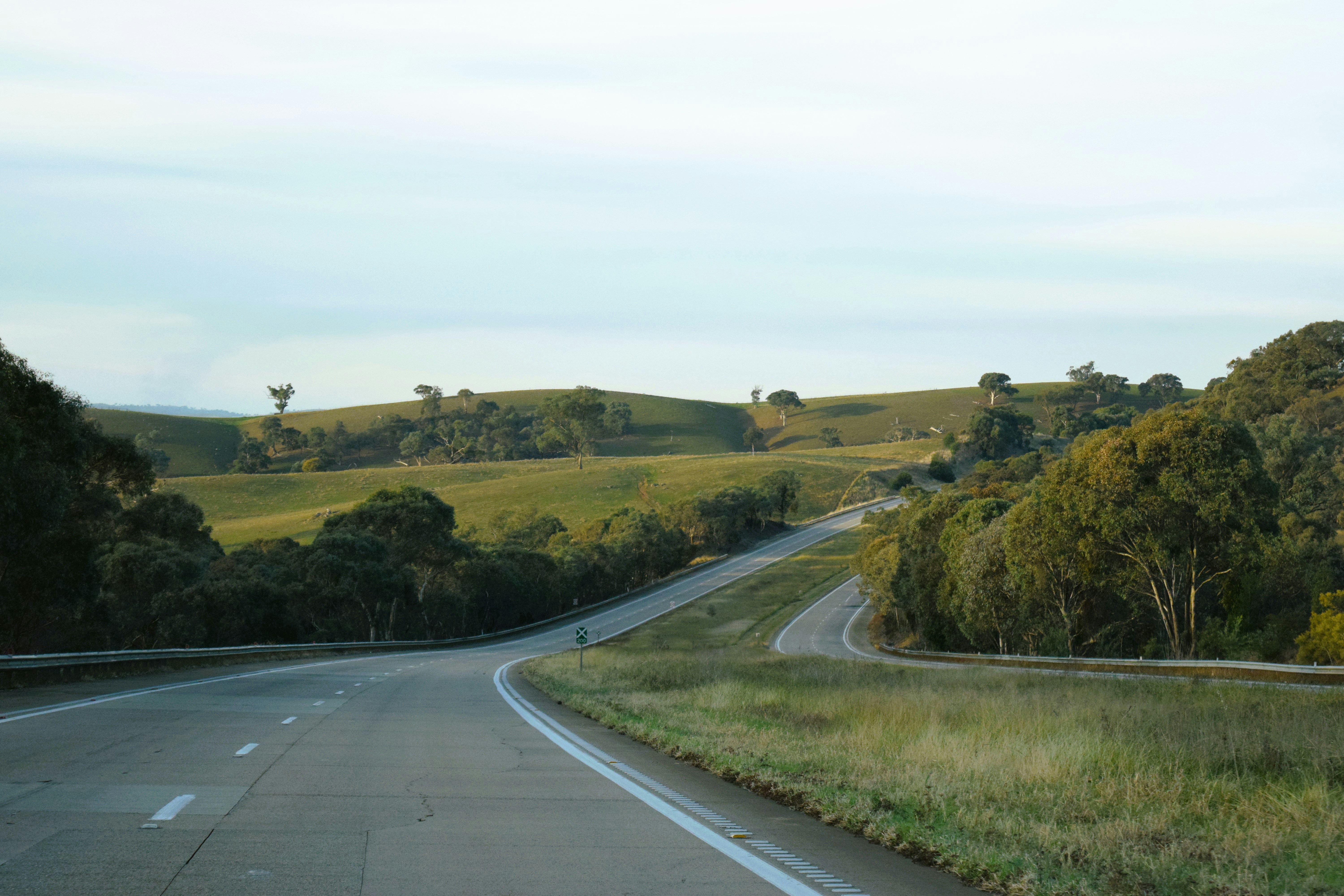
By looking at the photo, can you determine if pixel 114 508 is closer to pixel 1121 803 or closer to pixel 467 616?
pixel 1121 803

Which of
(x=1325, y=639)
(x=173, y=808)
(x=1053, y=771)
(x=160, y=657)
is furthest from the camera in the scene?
(x=1325, y=639)

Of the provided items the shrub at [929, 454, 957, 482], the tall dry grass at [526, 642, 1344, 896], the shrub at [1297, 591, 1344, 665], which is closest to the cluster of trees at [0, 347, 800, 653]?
the tall dry grass at [526, 642, 1344, 896]

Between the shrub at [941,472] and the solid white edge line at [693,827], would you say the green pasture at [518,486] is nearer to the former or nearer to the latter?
the shrub at [941,472]

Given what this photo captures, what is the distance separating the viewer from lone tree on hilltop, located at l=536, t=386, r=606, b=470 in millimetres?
174625

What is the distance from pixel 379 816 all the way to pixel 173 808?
1.65m

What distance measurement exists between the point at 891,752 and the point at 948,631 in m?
57.7

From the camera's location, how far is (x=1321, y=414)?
107812 mm

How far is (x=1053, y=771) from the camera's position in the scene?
10.7m

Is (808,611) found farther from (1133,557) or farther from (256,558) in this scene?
(1133,557)

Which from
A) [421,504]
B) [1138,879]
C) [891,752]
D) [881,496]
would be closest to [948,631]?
[421,504]

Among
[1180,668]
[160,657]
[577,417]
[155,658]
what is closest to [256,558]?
[160,657]

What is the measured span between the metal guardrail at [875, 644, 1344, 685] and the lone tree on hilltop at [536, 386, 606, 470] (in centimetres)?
11825

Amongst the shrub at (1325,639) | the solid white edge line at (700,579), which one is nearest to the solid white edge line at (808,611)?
the solid white edge line at (700,579)

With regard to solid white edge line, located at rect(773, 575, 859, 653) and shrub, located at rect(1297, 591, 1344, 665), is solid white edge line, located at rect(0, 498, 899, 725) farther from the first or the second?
shrub, located at rect(1297, 591, 1344, 665)
